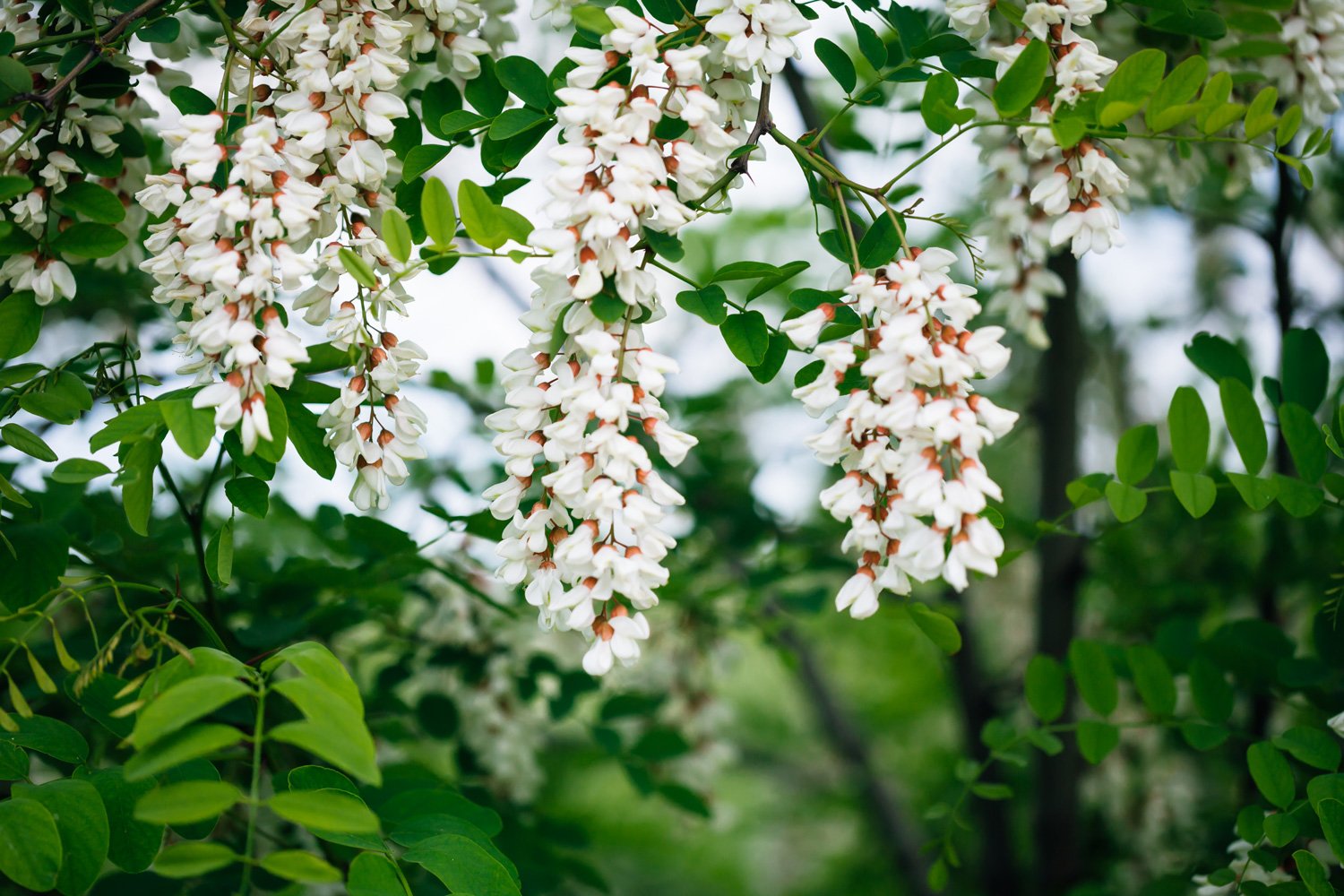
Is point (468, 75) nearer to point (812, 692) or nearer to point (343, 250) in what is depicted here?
point (343, 250)

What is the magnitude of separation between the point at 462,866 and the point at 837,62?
1013 mm

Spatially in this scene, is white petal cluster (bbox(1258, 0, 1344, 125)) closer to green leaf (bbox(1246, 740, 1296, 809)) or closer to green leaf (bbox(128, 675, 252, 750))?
green leaf (bbox(1246, 740, 1296, 809))

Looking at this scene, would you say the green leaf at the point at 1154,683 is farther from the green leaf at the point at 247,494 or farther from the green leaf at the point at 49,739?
the green leaf at the point at 49,739

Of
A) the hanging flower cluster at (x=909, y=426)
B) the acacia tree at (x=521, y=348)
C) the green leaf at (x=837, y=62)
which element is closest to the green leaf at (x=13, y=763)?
the acacia tree at (x=521, y=348)

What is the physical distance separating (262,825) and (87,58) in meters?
1.24

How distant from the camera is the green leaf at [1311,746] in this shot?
1.18 m

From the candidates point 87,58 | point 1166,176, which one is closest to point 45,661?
point 87,58

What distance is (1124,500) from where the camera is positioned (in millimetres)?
1150

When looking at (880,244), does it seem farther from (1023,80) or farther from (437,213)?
(437,213)

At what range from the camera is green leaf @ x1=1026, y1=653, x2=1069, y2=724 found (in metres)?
1.46

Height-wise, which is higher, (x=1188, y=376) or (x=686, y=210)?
(x=1188, y=376)

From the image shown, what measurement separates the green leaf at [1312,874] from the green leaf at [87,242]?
147 cm

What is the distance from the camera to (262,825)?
1.66m

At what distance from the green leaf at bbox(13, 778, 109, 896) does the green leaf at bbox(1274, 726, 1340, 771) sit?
134 cm
